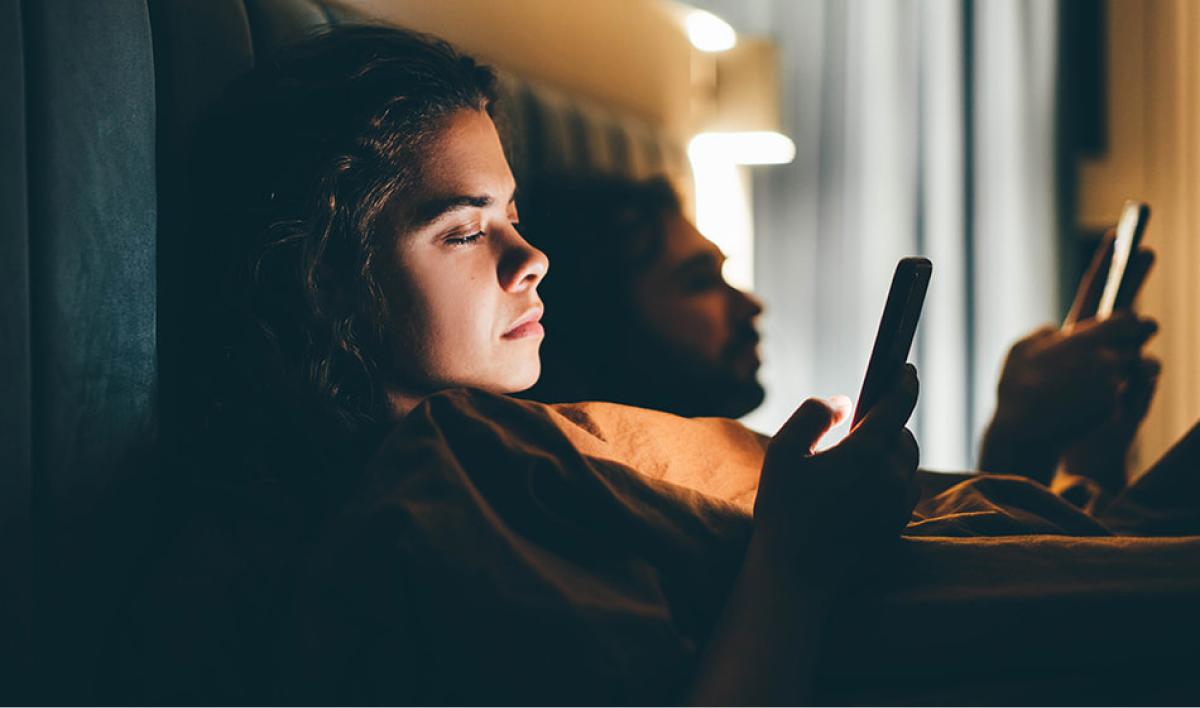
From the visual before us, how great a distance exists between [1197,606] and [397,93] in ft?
2.21

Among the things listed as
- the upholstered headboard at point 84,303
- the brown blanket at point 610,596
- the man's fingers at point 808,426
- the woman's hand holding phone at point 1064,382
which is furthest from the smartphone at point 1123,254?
the upholstered headboard at point 84,303

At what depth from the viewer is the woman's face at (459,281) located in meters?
0.71

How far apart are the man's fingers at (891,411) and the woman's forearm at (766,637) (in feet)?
0.33

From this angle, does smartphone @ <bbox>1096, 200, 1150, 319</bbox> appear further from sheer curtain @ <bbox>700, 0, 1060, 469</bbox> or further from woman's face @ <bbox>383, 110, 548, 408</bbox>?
sheer curtain @ <bbox>700, 0, 1060, 469</bbox>

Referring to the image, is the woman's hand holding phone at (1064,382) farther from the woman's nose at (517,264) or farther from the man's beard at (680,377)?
the woman's nose at (517,264)

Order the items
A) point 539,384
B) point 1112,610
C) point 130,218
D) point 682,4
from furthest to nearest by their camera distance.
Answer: point 682,4 < point 539,384 < point 130,218 < point 1112,610

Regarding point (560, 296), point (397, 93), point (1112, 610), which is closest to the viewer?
point (1112, 610)

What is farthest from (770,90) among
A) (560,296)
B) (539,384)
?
(539,384)

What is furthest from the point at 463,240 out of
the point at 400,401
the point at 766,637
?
the point at 766,637

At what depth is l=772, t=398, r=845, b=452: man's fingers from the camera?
552mm

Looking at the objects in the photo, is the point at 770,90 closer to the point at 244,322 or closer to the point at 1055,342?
the point at 1055,342

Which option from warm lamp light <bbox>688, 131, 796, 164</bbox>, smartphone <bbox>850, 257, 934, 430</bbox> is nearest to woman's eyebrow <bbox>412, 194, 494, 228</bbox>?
smartphone <bbox>850, 257, 934, 430</bbox>

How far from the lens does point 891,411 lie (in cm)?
57

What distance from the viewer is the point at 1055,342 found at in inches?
48.6
